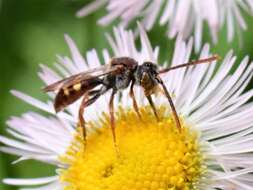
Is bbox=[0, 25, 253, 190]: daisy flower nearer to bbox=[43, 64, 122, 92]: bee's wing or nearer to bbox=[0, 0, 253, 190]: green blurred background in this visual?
bbox=[43, 64, 122, 92]: bee's wing

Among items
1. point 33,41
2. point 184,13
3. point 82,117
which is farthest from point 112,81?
point 33,41

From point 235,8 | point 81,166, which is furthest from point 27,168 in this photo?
point 235,8

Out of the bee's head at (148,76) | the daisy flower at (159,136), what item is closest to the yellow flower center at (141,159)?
the daisy flower at (159,136)

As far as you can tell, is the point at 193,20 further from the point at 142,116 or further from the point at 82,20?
the point at 82,20

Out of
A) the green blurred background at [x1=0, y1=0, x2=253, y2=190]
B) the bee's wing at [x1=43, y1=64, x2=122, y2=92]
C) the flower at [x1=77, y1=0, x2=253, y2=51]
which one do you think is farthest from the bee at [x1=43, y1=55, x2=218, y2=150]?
the green blurred background at [x1=0, y1=0, x2=253, y2=190]

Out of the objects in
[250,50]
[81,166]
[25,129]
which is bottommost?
[81,166]
